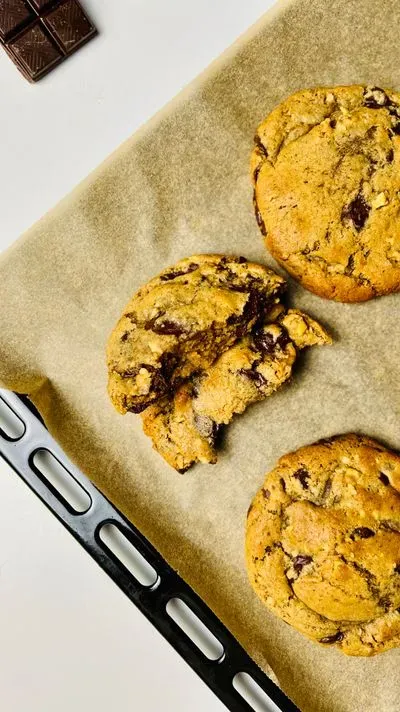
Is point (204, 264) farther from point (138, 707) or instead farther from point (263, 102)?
point (138, 707)

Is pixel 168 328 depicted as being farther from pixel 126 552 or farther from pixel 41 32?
pixel 41 32

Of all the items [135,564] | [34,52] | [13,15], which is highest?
[13,15]

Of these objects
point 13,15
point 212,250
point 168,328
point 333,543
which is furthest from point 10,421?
point 13,15

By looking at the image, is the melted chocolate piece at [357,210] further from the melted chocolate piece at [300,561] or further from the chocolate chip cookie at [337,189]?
the melted chocolate piece at [300,561]

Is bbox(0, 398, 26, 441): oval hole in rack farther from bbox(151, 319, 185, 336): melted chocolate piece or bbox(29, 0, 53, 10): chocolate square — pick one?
bbox(29, 0, 53, 10): chocolate square

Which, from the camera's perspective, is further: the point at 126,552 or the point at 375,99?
the point at 126,552

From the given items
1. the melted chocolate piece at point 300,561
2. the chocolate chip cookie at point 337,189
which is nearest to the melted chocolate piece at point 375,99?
the chocolate chip cookie at point 337,189
